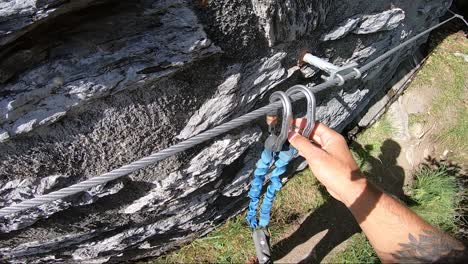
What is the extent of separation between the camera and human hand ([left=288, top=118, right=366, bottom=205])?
144cm

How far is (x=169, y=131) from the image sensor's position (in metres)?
1.71

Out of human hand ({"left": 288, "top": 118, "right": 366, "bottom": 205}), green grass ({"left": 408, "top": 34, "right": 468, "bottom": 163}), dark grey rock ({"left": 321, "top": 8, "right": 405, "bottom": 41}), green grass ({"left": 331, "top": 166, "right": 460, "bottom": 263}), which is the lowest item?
green grass ({"left": 331, "top": 166, "right": 460, "bottom": 263})

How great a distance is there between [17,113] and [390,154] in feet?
11.4

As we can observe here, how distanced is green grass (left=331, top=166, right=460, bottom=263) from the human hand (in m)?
1.75

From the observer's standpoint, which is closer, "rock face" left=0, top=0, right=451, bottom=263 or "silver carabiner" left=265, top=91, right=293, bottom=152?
"rock face" left=0, top=0, right=451, bottom=263

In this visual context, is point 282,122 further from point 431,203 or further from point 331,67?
point 431,203

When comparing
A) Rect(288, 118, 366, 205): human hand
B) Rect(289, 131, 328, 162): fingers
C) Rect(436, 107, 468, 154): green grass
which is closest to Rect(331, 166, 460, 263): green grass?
Rect(436, 107, 468, 154): green grass

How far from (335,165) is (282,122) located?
0.30 metres

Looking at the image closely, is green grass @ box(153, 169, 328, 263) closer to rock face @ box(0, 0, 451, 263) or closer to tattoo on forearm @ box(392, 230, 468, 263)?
rock face @ box(0, 0, 451, 263)

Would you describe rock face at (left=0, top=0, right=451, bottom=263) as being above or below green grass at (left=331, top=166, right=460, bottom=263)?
above

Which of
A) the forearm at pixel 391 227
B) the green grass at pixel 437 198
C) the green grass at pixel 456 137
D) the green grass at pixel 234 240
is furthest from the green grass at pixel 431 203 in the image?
the forearm at pixel 391 227

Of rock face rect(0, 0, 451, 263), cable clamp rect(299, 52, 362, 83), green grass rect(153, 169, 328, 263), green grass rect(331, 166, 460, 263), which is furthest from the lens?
green grass rect(331, 166, 460, 263)

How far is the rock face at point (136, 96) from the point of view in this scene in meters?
1.23

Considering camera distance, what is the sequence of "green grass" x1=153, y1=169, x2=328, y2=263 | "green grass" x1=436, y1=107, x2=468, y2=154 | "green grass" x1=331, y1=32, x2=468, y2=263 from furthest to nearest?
"green grass" x1=436, y1=107, x2=468, y2=154 < "green grass" x1=331, y1=32, x2=468, y2=263 < "green grass" x1=153, y1=169, x2=328, y2=263
